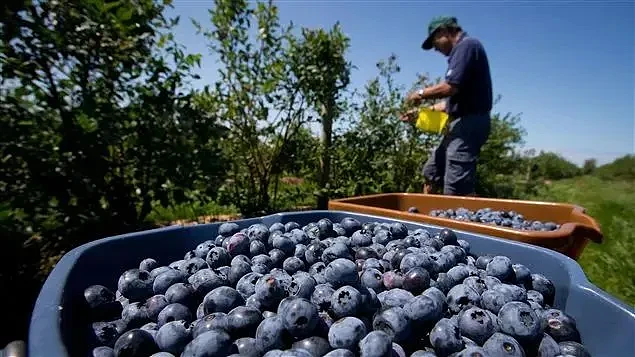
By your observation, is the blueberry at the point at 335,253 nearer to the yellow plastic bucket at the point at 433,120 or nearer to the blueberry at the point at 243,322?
the blueberry at the point at 243,322

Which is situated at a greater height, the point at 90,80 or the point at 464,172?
the point at 90,80

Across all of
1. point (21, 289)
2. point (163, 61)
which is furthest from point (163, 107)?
point (21, 289)

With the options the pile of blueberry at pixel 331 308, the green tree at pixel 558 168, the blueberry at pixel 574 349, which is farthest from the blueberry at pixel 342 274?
the green tree at pixel 558 168

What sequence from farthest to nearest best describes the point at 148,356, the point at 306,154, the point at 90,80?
the point at 306,154 → the point at 90,80 → the point at 148,356

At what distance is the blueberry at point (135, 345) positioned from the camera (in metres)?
0.49

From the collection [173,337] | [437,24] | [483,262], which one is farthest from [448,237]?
[437,24]

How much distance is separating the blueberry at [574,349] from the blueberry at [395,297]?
221 mm

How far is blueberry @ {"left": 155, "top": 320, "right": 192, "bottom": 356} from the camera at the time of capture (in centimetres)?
52

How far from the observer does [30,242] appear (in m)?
1.87

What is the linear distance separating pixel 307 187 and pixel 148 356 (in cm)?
331

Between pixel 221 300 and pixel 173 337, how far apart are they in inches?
3.6

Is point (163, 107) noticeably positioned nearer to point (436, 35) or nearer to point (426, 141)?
point (436, 35)

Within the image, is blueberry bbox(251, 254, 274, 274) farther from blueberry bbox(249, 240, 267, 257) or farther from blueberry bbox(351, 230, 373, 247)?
blueberry bbox(351, 230, 373, 247)

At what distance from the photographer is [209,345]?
48 centimetres
